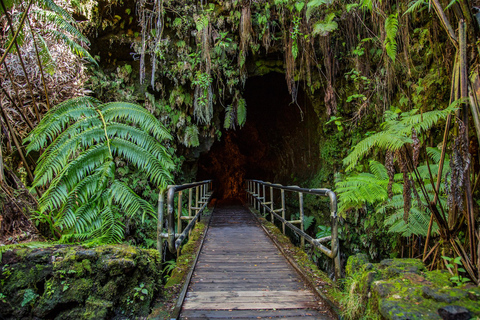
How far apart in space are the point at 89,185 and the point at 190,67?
16.0 feet

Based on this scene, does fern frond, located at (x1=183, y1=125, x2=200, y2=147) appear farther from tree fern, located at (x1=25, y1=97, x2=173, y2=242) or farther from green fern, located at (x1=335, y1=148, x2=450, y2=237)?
A: green fern, located at (x1=335, y1=148, x2=450, y2=237)

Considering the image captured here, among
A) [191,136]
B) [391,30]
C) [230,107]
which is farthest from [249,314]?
[230,107]

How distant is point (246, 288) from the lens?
2.55 meters

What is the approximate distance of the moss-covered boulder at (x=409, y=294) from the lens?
4.01 feet

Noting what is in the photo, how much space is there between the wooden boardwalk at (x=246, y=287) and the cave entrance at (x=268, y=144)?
4066 mm

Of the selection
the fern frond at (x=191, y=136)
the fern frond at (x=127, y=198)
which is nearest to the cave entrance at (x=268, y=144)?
the fern frond at (x=191, y=136)

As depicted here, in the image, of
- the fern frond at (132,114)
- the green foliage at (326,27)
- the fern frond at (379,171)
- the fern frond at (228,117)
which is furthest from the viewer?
the fern frond at (228,117)

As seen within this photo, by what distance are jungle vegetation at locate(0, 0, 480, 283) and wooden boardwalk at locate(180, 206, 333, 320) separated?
969mm

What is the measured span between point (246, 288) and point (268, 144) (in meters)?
10.6

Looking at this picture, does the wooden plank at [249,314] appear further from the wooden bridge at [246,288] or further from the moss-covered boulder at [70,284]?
the moss-covered boulder at [70,284]

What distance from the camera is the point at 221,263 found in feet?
10.9

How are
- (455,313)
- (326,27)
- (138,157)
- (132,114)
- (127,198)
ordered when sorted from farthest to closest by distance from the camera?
(326,27) → (132,114) → (138,157) → (127,198) → (455,313)

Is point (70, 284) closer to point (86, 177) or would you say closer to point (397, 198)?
point (86, 177)

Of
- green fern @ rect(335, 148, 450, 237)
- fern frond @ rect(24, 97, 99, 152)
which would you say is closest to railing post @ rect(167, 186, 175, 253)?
fern frond @ rect(24, 97, 99, 152)
